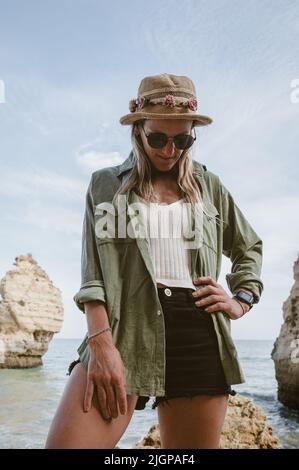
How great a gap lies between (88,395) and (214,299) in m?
0.62

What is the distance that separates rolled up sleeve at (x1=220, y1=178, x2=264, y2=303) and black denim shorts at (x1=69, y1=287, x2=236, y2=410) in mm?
368

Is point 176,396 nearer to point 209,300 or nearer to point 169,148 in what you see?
point 209,300

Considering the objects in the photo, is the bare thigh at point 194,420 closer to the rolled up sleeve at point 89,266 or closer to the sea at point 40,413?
the rolled up sleeve at point 89,266

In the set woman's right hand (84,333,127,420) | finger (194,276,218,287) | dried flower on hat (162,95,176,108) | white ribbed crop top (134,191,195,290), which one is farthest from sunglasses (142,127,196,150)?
woman's right hand (84,333,127,420)

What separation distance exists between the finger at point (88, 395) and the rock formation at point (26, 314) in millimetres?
28908

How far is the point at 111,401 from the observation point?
70.6 inches

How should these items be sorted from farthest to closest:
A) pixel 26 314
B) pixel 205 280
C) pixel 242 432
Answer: pixel 26 314 < pixel 242 432 < pixel 205 280

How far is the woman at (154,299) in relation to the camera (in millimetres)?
1810

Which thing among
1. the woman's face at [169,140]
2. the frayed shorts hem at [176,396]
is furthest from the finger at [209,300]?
the woman's face at [169,140]

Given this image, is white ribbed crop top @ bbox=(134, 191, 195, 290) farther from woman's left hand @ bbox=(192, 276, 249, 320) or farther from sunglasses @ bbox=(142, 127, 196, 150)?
sunglasses @ bbox=(142, 127, 196, 150)

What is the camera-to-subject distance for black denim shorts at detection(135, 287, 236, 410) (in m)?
1.93

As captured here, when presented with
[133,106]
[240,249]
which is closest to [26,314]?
[240,249]

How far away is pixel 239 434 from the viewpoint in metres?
4.41
